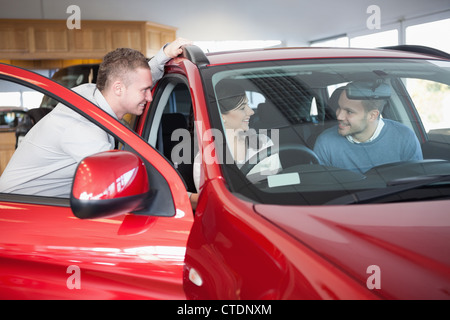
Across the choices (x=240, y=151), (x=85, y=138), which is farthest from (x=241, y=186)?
(x=85, y=138)

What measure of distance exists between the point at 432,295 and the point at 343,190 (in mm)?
368

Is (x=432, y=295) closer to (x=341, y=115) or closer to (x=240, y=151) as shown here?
(x=240, y=151)

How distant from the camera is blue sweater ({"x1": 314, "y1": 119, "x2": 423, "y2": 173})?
4.20 feet

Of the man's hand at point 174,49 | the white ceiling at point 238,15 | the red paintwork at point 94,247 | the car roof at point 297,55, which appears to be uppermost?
the white ceiling at point 238,15

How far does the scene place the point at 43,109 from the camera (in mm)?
5297

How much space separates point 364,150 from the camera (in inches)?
53.7

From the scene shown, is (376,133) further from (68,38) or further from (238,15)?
(238,15)

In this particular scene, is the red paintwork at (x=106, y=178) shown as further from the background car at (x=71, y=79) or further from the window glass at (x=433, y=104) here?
the background car at (x=71, y=79)

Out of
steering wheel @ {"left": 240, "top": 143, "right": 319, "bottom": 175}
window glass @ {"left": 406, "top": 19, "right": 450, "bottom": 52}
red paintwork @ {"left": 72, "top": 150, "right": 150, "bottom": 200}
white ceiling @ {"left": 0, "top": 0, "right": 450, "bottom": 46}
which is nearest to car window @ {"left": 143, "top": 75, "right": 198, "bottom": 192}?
steering wheel @ {"left": 240, "top": 143, "right": 319, "bottom": 175}

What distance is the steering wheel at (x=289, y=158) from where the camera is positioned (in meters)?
1.26

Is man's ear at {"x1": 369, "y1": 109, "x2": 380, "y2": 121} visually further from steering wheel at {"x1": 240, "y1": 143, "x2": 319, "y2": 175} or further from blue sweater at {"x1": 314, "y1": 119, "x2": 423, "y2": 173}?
steering wheel at {"x1": 240, "y1": 143, "x2": 319, "y2": 175}

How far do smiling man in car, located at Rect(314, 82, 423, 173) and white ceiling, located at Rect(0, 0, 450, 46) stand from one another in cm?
780

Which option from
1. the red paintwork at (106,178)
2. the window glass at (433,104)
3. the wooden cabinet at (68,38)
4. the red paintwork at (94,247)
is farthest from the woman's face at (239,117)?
the wooden cabinet at (68,38)

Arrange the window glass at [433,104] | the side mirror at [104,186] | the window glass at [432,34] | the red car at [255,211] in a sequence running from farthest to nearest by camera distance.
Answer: the window glass at [432,34]
the window glass at [433,104]
the side mirror at [104,186]
the red car at [255,211]
